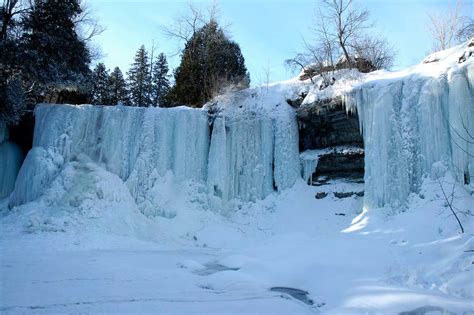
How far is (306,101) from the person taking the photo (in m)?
16.9

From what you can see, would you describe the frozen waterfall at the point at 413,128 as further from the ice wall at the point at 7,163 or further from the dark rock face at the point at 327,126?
the ice wall at the point at 7,163

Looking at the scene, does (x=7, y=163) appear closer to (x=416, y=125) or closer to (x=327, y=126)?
(x=327, y=126)

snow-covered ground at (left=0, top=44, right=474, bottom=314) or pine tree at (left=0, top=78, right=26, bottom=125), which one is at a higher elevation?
pine tree at (left=0, top=78, right=26, bottom=125)

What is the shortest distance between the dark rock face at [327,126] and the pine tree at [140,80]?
61.8 ft

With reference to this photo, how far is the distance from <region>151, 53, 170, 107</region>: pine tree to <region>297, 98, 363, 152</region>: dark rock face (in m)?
18.9

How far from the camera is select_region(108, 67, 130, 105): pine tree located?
106 ft

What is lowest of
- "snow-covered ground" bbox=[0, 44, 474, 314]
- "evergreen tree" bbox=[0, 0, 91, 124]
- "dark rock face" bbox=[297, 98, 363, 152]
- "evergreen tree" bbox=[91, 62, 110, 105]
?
"snow-covered ground" bbox=[0, 44, 474, 314]

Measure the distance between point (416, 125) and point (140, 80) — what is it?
2587cm

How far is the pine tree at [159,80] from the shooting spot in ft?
112

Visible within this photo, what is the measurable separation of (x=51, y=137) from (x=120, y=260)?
24.6ft

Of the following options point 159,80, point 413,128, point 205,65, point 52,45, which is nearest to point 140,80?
point 159,80

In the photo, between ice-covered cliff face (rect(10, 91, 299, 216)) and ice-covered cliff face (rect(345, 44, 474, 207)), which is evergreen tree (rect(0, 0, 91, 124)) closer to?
ice-covered cliff face (rect(10, 91, 299, 216))

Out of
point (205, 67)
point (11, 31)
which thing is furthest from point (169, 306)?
point (205, 67)

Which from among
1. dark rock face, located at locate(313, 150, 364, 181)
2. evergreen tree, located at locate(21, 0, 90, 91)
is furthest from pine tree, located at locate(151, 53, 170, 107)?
dark rock face, located at locate(313, 150, 364, 181)
